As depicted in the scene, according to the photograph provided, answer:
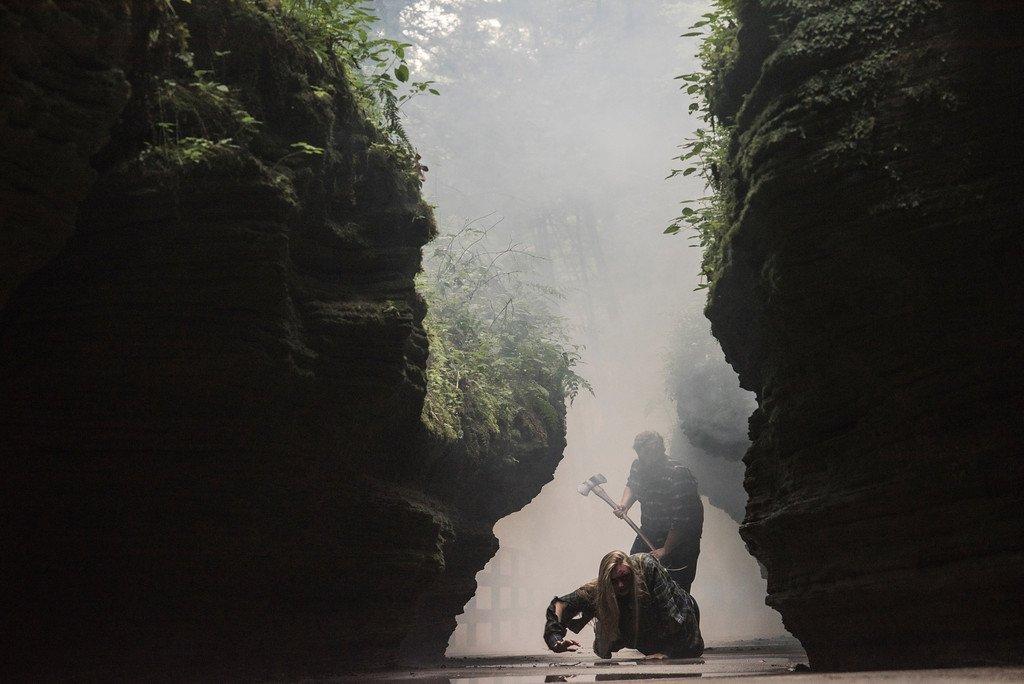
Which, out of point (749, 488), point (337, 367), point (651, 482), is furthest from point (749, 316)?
point (651, 482)

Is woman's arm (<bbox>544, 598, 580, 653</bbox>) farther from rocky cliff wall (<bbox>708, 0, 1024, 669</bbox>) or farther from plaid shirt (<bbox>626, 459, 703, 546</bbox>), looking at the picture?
plaid shirt (<bbox>626, 459, 703, 546</bbox>)

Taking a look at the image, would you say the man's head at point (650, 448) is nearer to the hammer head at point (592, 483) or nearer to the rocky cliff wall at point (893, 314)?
the hammer head at point (592, 483)

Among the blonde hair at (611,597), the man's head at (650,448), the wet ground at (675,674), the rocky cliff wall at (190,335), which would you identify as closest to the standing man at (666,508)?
the man's head at (650,448)

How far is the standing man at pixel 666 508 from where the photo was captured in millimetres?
14297

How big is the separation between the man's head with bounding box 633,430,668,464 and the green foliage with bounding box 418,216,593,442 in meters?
3.10

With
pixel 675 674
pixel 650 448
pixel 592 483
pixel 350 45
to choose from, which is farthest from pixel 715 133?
pixel 650 448

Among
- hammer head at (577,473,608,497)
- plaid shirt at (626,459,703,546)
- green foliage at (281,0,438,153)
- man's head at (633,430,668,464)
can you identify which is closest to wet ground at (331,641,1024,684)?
green foliage at (281,0,438,153)

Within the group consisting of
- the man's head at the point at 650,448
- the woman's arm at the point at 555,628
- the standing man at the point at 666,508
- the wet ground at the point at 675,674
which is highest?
the man's head at the point at 650,448

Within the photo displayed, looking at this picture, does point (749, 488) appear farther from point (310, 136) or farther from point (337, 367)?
point (310, 136)

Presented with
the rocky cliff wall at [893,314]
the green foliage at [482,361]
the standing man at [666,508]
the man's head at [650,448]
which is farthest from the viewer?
the man's head at [650,448]

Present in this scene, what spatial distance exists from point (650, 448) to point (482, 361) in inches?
264

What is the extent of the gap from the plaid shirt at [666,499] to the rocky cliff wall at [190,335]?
9.74 metres

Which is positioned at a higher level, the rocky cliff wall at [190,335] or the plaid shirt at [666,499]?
the plaid shirt at [666,499]

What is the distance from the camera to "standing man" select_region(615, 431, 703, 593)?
14.3 meters
